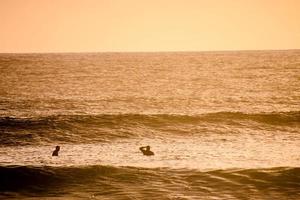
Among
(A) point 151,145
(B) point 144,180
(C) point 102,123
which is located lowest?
(B) point 144,180

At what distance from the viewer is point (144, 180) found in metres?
19.5

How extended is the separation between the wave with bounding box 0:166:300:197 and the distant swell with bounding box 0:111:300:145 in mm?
12169

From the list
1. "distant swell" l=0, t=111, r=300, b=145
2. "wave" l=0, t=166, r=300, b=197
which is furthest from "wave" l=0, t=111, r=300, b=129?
"wave" l=0, t=166, r=300, b=197

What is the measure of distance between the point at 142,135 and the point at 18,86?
2005 inches

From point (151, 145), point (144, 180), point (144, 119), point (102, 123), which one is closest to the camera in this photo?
point (144, 180)

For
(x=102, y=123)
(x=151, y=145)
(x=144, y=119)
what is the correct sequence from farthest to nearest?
1. (x=144, y=119)
2. (x=102, y=123)
3. (x=151, y=145)

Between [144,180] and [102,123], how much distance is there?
20137mm

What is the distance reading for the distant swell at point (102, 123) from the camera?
1353 inches

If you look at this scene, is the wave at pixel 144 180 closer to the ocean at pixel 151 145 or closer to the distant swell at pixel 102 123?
the ocean at pixel 151 145

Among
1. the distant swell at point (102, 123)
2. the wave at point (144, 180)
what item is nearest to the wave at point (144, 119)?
the distant swell at point (102, 123)

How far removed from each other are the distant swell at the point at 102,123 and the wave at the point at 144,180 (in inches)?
479

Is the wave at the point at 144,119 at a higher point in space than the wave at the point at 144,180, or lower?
higher

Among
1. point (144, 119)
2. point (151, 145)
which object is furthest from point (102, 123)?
point (151, 145)

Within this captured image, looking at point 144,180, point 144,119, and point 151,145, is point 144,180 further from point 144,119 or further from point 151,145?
point 144,119
